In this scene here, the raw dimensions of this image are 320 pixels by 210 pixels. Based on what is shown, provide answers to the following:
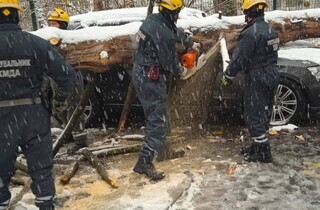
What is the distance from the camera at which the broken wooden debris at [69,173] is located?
506 centimetres

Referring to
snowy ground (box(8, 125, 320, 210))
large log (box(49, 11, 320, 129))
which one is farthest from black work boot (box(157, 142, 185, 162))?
large log (box(49, 11, 320, 129))

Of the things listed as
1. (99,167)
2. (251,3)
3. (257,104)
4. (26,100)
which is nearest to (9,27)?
(26,100)

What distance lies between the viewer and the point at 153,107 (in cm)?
514

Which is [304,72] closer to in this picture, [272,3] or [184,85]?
[184,85]

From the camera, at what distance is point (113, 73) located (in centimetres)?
725

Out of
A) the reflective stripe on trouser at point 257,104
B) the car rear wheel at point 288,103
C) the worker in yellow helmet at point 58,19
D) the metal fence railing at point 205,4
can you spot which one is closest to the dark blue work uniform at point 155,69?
the reflective stripe on trouser at point 257,104

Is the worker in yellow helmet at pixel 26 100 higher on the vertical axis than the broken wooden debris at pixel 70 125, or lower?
higher

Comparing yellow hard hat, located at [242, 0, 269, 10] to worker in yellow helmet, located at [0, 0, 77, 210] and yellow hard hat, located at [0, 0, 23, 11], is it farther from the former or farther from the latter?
yellow hard hat, located at [0, 0, 23, 11]

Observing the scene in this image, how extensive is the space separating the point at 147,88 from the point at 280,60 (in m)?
2.90

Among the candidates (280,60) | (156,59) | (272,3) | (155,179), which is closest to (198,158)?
(155,179)

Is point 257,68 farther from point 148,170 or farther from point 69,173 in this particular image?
point 69,173

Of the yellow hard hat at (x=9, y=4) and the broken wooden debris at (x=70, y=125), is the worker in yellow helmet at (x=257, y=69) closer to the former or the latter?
the broken wooden debris at (x=70, y=125)

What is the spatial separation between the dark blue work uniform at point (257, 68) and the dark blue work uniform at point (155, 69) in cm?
82

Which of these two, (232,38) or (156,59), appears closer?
(156,59)
